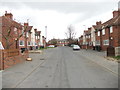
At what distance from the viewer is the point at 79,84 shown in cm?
556

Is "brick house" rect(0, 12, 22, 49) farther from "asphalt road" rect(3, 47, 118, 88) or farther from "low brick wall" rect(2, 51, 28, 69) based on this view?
"asphalt road" rect(3, 47, 118, 88)

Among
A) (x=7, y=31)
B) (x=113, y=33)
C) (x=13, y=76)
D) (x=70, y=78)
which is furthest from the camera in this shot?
(x=113, y=33)

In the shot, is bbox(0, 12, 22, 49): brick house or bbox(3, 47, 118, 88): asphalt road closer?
bbox(3, 47, 118, 88): asphalt road

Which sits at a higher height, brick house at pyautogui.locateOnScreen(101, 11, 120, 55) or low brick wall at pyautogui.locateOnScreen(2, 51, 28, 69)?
brick house at pyautogui.locateOnScreen(101, 11, 120, 55)

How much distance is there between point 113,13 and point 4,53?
2635cm

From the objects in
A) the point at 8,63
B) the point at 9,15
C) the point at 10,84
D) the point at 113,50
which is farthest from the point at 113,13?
the point at 10,84

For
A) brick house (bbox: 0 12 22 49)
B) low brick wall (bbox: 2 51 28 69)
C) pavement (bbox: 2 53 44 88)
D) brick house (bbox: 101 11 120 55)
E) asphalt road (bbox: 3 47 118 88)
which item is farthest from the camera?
brick house (bbox: 101 11 120 55)

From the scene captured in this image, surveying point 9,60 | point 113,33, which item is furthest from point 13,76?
point 113,33

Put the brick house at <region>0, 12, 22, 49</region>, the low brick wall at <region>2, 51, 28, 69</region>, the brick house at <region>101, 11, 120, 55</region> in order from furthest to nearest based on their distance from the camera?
the brick house at <region>101, 11, 120, 55</region>
the brick house at <region>0, 12, 22, 49</region>
the low brick wall at <region>2, 51, 28, 69</region>

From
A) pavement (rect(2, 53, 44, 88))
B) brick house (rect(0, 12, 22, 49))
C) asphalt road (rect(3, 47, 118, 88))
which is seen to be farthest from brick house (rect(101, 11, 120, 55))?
pavement (rect(2, 53, 44, 88))

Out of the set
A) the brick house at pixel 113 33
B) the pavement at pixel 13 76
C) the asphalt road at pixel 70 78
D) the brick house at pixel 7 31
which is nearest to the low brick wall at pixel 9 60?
the pavement at pixel 13 76

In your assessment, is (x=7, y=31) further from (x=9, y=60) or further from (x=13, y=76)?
(x=13, y=76)

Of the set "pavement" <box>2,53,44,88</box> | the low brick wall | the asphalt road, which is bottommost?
the asphalt road

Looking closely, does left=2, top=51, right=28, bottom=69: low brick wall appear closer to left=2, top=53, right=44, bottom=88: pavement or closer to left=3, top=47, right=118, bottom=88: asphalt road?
left=2, top=53, right=44, bottom=88: pavement
